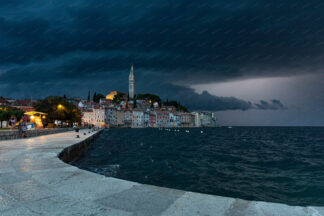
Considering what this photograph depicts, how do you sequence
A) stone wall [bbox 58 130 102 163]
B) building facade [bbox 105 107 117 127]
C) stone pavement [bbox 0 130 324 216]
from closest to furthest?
stone pavement [bbox 0 130 324 216] → stone wall [bbox 58 130 102 163] → building facade [bbox 105 107 117 127]

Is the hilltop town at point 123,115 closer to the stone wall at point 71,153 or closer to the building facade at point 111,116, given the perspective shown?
the building facade at point 111,116

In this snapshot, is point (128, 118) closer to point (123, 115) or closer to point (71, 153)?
point (123, 115)

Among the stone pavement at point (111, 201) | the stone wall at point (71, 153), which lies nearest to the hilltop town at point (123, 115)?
the stone wall at point (71, 153)

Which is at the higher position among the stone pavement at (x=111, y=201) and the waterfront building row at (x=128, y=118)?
the waterfront building row at (x=128, y=118)

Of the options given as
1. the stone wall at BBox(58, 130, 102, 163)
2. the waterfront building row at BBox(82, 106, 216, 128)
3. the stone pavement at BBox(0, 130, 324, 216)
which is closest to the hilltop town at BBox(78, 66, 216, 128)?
the waterfront building row at BBox(82, 106, 216, 128)

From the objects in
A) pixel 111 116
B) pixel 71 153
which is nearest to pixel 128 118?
pixel 111 116

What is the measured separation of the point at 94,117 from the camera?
134625 millimetres

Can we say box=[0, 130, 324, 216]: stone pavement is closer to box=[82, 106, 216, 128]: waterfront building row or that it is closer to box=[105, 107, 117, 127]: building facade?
box=[82, 106, 216, 128]: waterfront building row

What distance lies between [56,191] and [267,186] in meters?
9.98

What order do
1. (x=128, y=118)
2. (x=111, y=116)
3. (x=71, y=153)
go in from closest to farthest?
(x=71, y=153) → (x=111, y=116) → (x=128, y=118)

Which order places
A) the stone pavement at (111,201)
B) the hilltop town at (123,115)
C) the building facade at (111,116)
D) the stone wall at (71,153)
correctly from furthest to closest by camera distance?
the building facade at (111,116) → the hilltop town at (123,115) → the stone wall at (71,153) → the stone pavement at (111,201)

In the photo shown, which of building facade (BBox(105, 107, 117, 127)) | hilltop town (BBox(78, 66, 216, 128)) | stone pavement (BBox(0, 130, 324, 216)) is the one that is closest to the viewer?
stone pavement (BBox(0, 130, 324, 216))

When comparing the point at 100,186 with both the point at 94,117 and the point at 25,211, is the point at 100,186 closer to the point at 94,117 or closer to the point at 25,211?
the point at 25,211

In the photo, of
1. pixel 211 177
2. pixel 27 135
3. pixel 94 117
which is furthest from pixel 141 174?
pixel 94 117
